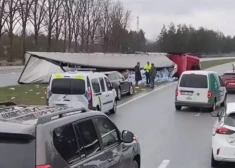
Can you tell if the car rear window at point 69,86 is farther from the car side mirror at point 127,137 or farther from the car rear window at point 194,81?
the car side mirror at point 127,137

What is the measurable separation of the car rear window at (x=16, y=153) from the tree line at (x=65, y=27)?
75.5 meters

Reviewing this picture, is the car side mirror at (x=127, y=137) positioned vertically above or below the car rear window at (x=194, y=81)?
above

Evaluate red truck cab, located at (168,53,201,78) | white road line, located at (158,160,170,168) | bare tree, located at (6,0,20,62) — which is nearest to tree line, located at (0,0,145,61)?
bare tree, located at (6,0,20,62)

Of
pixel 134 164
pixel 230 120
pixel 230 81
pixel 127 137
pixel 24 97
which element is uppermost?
pixel 127 137

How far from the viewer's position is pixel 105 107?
20953 mm

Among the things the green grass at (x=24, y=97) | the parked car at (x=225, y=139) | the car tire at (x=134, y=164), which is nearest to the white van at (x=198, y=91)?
the green grass at (x=24, y=97)

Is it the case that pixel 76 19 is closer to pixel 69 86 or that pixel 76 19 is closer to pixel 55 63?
pixel 55 63

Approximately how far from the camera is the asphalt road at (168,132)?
12.1 meters

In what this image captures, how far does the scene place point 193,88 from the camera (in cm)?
2364

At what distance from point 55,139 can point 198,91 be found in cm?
1867

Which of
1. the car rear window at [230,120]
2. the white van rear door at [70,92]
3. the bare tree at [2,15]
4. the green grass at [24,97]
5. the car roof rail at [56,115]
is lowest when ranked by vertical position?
the green grass at [24,97]

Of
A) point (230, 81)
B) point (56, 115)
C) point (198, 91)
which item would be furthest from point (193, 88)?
point (56, 115)

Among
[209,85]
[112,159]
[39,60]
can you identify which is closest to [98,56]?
[39,60]

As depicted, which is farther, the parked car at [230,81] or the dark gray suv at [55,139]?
the parked car at [230,81]
